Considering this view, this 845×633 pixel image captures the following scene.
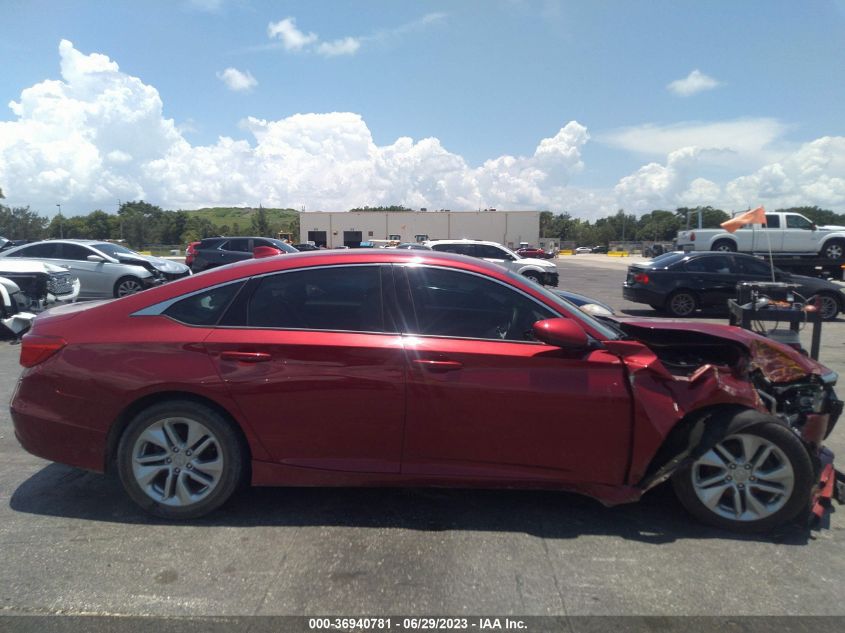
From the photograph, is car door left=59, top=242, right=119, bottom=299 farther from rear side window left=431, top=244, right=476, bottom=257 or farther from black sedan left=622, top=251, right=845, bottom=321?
black sedan left=622, top=251, right=845, bottom=321

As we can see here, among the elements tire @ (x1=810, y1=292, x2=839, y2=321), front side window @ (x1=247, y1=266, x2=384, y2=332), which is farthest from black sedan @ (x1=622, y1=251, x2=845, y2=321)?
front side window @ (x1=247, y1=266, x2=384, y2=332)

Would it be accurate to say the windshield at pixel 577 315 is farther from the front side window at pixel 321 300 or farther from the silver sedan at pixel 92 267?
the silver sedan at pixel 92 267

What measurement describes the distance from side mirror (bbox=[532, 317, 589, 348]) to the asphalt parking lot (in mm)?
1116

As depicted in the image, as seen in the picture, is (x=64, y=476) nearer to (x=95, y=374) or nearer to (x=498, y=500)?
(x=95, y=374)

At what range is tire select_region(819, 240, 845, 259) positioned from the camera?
23.0 metres

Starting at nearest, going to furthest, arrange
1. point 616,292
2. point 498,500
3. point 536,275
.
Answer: point 498,500 < point 536,275 < point 616,292

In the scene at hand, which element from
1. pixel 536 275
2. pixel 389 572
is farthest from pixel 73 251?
pixel 389 572

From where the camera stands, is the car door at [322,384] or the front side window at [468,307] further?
the front side window at [468,307]

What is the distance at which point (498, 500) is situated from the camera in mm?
4082

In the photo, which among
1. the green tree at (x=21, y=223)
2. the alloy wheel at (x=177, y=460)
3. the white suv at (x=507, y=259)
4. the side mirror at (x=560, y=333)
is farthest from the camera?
the green tree at (x=21, y=223)

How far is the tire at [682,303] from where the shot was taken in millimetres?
14539

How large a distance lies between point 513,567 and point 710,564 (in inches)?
41.2

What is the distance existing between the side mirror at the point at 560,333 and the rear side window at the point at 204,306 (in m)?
1.83

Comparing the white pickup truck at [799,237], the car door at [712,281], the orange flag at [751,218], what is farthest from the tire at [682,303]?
the white pickup truck at [799,237]
